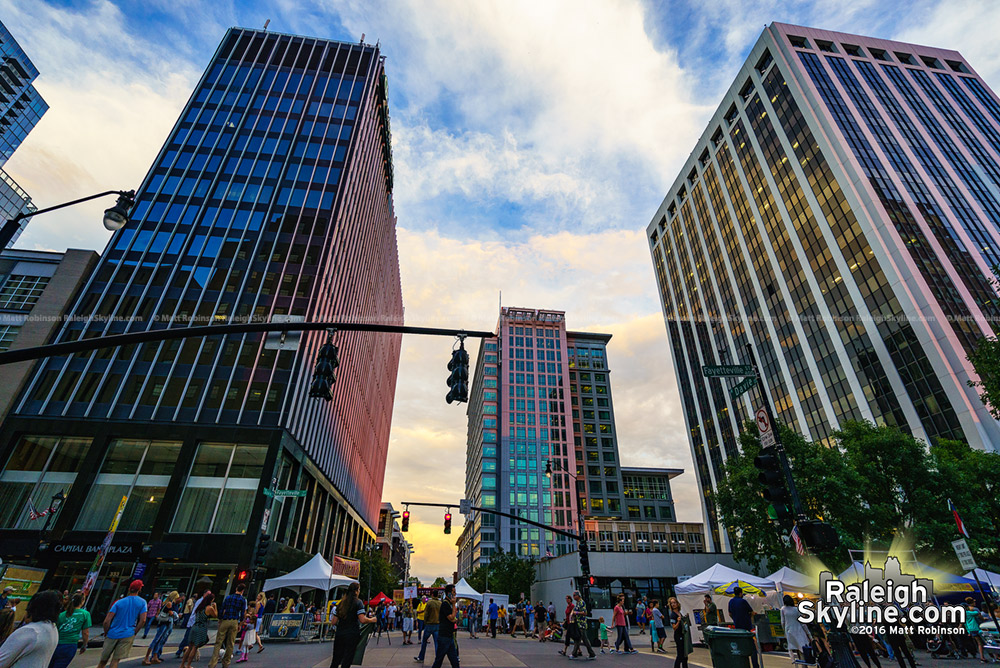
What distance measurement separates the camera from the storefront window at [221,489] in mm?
29594

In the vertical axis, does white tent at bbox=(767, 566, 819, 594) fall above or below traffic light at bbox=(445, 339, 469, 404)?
below

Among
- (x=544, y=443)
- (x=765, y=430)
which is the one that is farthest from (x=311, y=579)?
(x=544, y=443)

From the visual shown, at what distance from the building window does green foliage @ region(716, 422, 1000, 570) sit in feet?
174

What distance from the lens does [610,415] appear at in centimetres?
11962

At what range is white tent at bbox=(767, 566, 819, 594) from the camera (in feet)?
61.8

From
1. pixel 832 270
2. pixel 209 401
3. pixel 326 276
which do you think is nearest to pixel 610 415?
pixel 832 270

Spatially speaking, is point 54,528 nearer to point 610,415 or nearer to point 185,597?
point 185,597

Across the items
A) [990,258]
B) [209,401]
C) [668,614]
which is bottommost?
[668,614]

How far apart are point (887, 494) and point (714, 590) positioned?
14.5m

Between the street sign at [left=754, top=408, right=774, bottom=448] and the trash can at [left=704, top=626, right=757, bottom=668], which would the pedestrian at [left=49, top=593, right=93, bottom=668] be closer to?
the trash can at [left=704, top=626, right=757, bottom=668]

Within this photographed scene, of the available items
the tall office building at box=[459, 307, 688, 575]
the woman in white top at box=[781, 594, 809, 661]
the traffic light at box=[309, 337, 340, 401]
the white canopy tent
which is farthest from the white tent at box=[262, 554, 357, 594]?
the tall office building at box=[459, 307, 688, 575]

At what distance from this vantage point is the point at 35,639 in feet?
14.4

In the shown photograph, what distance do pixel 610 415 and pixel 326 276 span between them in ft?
310

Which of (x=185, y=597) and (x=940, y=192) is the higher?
(x=940, y=192)
